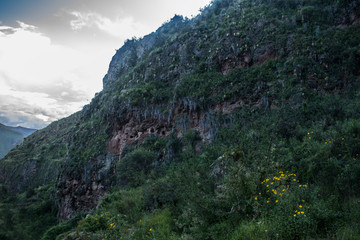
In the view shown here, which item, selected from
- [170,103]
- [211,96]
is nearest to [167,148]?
[170,103]

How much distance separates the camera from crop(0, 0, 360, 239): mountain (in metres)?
4.36

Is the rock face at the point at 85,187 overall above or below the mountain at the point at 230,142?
below

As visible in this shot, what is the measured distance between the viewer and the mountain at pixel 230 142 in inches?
172

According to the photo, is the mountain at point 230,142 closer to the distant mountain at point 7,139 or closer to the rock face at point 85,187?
the rock face at point 85,187

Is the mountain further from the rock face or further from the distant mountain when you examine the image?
the distant mountain

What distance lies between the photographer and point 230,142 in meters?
15.0

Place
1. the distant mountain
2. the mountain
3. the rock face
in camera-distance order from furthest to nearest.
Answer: the distant mountain
the rock face
the mountain

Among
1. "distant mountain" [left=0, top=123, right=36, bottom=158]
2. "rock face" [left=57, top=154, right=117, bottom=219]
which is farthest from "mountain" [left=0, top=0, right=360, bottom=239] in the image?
"distant mountain" [left=0, top=123, right=36, bottom=158]

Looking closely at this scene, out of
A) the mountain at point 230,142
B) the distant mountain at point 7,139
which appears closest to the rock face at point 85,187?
the mountain at point 230,142

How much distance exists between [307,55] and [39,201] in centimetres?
4508

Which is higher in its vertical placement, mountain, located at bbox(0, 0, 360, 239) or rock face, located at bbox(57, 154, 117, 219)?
mountain, located at bbox(0, 0, 360, 239)

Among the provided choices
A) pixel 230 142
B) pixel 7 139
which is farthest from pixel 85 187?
pixel 7 139

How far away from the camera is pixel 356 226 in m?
3.00

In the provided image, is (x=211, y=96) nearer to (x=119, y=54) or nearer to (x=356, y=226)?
(x=356, y=226)
